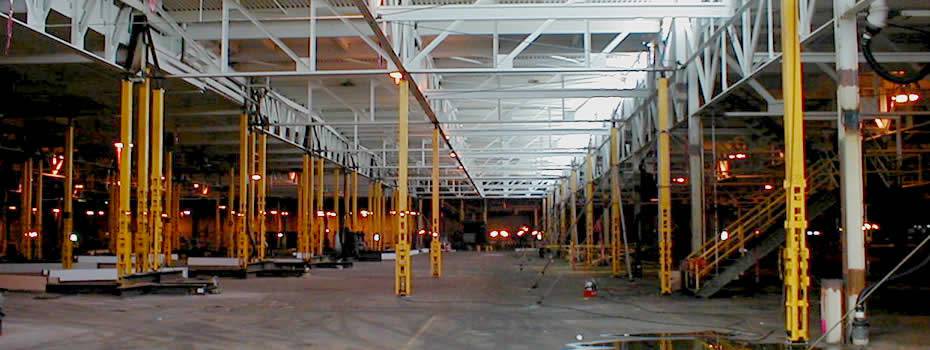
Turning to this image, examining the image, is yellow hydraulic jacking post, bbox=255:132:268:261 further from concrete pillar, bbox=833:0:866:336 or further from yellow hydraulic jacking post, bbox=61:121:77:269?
concrete pillar, bbox=833:0:866:336

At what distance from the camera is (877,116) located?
17.6m

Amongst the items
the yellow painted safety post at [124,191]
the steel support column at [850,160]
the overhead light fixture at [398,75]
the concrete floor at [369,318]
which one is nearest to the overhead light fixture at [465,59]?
the overhead light fixture at [398,75]

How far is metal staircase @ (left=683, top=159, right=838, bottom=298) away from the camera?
20.1 meters

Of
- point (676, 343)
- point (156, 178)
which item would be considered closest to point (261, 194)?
point (156, 178)

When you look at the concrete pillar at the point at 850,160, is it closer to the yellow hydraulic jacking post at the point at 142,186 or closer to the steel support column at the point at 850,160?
the steel support column at the point at 850,160

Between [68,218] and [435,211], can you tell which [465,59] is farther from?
[68,218]

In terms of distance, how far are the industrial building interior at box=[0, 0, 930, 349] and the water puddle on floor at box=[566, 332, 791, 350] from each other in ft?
0.23

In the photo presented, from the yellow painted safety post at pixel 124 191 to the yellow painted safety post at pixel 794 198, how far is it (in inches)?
607

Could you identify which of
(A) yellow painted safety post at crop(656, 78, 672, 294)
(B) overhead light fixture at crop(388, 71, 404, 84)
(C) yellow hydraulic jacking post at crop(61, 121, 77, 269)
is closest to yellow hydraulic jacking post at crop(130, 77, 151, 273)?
(B) overhead light fixture at crop(388, 71, 404, 84)

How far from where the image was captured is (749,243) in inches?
897

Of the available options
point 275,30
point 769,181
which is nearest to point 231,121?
point 275,30

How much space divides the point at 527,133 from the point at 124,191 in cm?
1763

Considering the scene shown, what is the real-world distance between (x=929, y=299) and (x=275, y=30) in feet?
57.0

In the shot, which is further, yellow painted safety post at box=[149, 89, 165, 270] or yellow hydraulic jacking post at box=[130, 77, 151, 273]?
yellow painted safety post at box=[149, 89, 165, 270]
